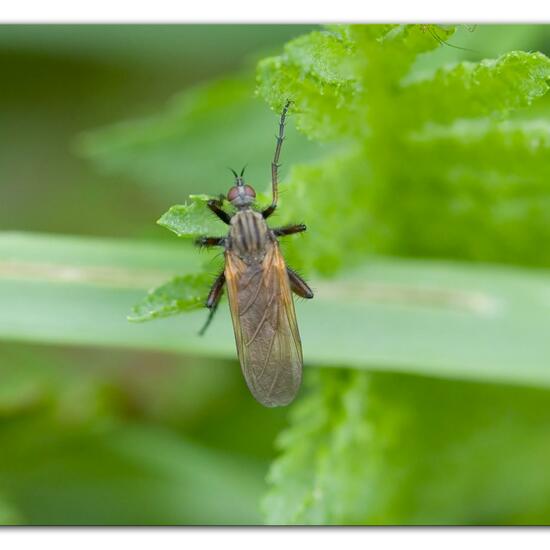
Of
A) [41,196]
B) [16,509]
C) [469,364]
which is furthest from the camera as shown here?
[41,196]

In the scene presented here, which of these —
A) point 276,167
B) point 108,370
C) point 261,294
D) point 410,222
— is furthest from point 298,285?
point 108,370

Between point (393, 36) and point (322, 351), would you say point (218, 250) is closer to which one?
point (322, 351)

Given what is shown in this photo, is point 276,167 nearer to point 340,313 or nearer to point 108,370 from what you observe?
point 340,313

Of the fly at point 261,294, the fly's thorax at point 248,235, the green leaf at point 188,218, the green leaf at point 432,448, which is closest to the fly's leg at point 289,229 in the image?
the fly at point 261,294

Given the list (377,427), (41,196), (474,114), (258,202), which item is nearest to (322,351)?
(377,427)

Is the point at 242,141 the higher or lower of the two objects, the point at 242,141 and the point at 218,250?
the higher

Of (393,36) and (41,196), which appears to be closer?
(393,36)

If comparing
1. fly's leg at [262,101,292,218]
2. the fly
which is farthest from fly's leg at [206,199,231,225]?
fly's leg at [262,101,292,218]
